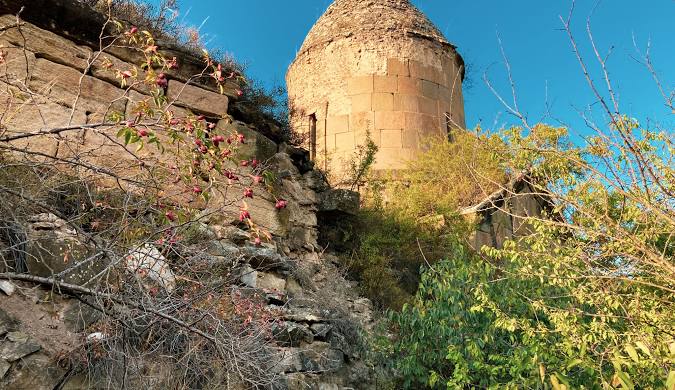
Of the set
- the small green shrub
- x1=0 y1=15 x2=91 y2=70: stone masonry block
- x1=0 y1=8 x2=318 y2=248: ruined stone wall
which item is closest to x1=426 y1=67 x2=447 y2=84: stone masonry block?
the small green shrub

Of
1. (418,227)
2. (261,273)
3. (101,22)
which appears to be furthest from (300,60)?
(261,273)

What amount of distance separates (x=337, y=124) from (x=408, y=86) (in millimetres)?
1536

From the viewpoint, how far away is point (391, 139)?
9.73 meters

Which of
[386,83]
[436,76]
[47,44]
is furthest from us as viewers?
[436,76]

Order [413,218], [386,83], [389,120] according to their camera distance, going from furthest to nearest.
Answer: [386,83] < [389,120] < [413,218]

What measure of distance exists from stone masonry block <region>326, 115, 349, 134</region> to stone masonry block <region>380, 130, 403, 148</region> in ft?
2.33

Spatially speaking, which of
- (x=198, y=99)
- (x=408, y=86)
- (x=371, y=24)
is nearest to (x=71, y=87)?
(x=198, y=99)

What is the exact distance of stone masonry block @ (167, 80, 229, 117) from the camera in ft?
15.7

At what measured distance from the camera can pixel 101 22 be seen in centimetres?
444

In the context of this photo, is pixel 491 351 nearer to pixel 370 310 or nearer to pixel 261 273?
pixel 370 310

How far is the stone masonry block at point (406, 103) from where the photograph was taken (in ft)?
32.5

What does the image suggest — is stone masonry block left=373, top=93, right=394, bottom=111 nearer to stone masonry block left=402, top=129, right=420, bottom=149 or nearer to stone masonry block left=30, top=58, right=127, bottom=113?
stone masonry block left=402, top=129, right=420, bottom=149

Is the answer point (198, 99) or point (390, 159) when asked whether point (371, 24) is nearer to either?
point (390, 159)

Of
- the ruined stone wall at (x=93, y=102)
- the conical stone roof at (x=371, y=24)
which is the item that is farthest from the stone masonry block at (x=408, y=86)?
the ruined stone wall at (x=93, y=102)
